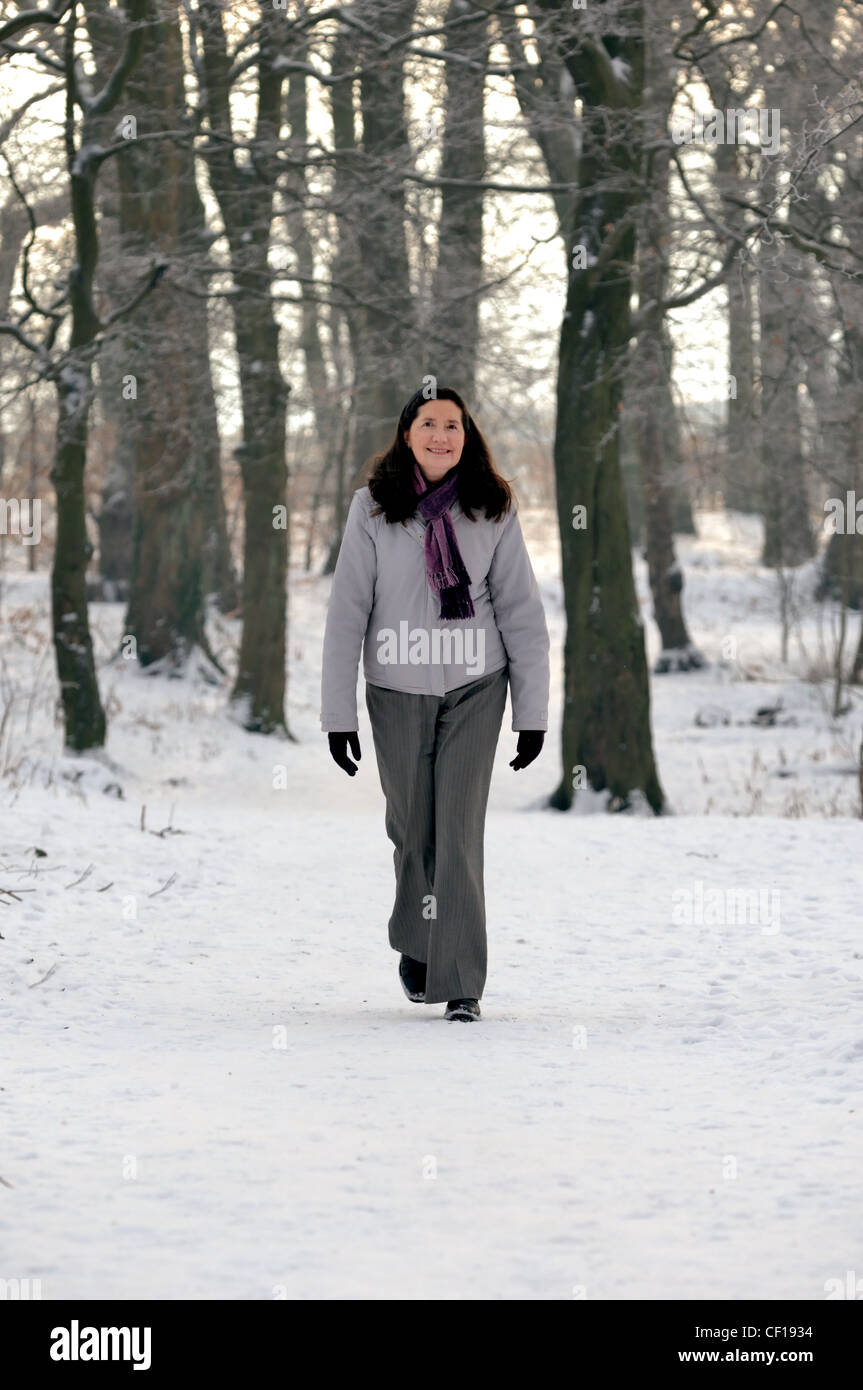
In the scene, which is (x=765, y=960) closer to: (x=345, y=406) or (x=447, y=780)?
(x=447, y=780)

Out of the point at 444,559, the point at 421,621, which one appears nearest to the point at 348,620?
the point at 421,621

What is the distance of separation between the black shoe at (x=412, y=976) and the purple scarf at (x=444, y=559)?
1.25 meters

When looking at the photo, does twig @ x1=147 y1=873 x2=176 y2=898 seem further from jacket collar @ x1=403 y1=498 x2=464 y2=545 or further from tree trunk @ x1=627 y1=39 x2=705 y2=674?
tree trunk @ x1=627 y1=39 x2=705 y2=674

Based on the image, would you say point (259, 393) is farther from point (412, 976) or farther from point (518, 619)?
point (412, 976)

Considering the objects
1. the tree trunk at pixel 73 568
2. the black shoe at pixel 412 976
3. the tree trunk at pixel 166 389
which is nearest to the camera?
the black shoe at pixel 412 976

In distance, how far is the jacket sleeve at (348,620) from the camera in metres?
5.57

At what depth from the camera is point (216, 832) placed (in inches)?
400

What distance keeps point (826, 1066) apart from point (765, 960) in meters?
1.90

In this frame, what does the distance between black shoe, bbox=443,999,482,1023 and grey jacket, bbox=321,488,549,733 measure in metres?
0.96

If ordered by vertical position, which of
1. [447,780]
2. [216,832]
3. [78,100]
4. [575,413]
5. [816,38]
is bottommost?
[216,832]

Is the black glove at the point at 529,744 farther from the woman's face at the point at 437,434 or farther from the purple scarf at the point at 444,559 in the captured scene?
the woman's face at the point at 437,434

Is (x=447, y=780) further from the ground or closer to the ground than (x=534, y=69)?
closer to the ground

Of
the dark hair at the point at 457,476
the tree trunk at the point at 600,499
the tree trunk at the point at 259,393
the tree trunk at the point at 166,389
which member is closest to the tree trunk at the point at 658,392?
the tree trunk at the point at 600,499

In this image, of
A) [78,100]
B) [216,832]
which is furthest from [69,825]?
[78,100]
